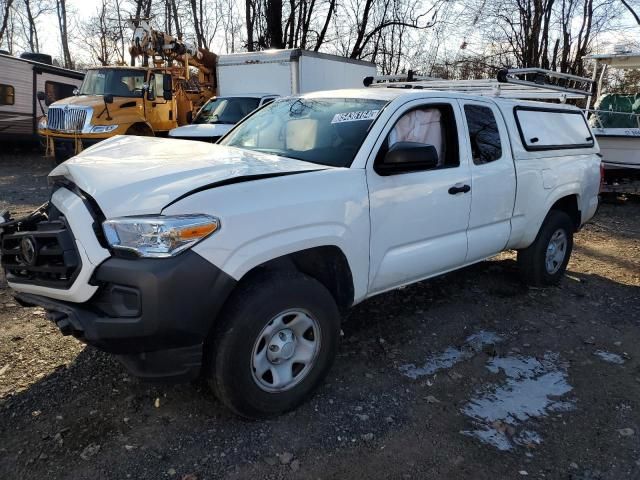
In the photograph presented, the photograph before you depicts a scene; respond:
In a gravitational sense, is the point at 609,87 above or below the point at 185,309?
above

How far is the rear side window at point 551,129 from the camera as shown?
480 centimetres

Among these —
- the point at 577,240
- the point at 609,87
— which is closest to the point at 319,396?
the point at 577,240

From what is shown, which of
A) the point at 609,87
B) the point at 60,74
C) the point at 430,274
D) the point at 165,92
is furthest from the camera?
the point at 60,74

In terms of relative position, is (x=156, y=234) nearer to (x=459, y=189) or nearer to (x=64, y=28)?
(x=459, y=189)

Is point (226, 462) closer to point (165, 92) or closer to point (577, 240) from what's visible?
point (577, 240)

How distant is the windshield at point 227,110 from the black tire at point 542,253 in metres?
8.43

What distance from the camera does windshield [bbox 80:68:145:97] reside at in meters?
13.4

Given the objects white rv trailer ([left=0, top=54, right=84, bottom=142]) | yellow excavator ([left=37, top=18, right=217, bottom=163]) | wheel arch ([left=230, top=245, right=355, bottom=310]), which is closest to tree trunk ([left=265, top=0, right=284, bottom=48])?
yellow excavator ([left=37, top=18, right=217, bottom=163])

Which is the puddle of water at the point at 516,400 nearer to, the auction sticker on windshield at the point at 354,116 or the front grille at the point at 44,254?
the auction sticker on windshield at the point at 354,116

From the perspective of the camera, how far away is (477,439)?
2908mm

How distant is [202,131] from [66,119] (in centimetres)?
382

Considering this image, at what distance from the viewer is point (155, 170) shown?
2830 mm

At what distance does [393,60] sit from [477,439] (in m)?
26.9

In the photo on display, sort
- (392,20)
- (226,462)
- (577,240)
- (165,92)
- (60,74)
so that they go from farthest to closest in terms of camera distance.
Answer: (392,20), (60,74), (165,92), (577,240), (226,462)
